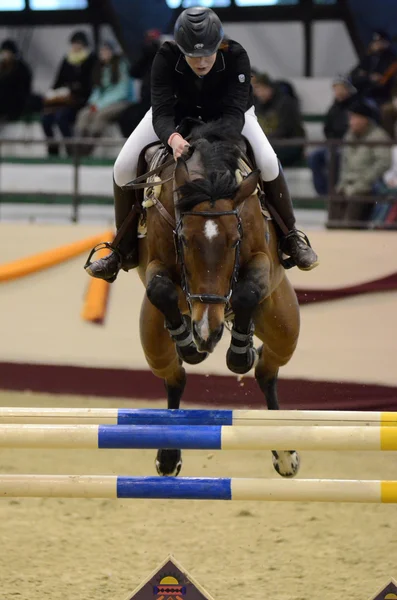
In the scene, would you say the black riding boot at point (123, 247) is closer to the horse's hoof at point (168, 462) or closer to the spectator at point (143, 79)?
the horse's hoof at point (168, 462)

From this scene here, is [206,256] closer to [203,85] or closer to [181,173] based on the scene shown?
[181,173]

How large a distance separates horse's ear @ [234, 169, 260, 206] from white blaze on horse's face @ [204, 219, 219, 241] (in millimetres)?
191

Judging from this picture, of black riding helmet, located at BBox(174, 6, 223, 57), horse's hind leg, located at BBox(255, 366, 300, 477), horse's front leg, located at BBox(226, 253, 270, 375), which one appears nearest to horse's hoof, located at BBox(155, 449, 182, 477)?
horse's hind leg, located at BBox(255, 366, 300, 477)

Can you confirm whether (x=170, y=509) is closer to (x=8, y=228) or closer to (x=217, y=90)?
(x=217, y=90)

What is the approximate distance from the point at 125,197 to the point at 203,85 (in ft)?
2.56

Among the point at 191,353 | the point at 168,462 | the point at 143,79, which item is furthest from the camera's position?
the point at 143,79

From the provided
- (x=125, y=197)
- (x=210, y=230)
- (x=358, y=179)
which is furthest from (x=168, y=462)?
(x=358, y=179)

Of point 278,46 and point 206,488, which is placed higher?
point 206,488

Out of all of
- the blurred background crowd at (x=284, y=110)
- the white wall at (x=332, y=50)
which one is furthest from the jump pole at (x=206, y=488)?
the white wall at (x=332, y=50)

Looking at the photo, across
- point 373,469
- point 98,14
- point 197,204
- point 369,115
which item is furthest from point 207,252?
point 98,14

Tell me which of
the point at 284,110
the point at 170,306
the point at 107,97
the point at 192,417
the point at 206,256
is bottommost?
the point at 107,97

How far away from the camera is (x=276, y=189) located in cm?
460

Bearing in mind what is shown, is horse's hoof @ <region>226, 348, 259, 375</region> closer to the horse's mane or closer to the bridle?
the bridle

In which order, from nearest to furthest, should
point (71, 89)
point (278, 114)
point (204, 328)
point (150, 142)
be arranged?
point (204, 328)
point (150, 142)
point (278, 114)
point (71, 89)
